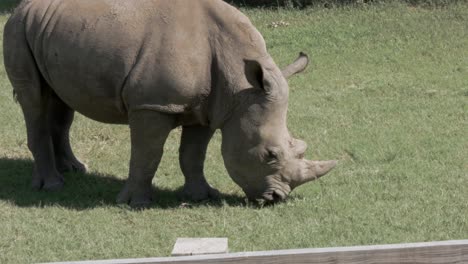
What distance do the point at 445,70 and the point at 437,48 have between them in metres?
0.81

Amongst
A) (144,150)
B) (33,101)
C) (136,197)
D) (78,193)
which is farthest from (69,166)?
(144,150)

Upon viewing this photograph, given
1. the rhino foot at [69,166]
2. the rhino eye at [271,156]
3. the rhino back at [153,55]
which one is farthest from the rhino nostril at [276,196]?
the rhino foot at [69,166]

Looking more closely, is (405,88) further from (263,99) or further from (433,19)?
(263,99)

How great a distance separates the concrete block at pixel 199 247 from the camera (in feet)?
13.6

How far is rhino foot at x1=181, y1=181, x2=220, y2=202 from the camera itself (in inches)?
305

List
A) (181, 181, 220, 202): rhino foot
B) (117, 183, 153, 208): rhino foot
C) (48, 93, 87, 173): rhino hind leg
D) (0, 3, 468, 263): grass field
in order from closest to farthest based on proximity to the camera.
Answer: (0, 3, 468, 263): grass field → (117, 183, 153, 208): rhino foot → (181, 181, 220, 202): rhino foot → (48, 93, 87, 173): rhino hind leg

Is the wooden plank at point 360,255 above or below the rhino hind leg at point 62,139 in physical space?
above

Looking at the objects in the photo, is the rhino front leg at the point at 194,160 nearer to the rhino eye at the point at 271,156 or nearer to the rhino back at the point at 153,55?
the rhino back at the point at 153,55

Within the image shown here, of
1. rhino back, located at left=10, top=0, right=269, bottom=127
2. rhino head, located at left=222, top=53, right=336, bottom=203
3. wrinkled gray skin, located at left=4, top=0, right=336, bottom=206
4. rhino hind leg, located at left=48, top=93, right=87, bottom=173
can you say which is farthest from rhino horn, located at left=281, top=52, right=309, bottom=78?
rhino hind leg, located at left=48, top=93, right=87, bottom=173

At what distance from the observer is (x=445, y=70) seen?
12219 millimetres

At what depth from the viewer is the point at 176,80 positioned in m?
7.05

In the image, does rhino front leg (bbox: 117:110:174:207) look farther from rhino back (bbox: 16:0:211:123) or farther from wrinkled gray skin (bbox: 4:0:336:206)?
rhino back (bbox: 16:0:211:123)

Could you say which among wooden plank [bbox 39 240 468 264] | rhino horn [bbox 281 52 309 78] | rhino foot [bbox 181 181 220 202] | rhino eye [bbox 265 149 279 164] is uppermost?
wooden plank [bbox 39 240 468 264]

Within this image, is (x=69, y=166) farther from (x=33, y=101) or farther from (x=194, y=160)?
(x=194, y=160)
